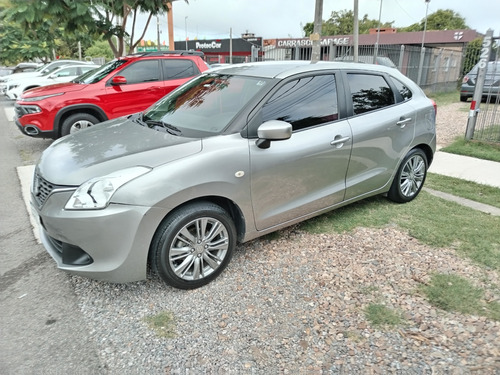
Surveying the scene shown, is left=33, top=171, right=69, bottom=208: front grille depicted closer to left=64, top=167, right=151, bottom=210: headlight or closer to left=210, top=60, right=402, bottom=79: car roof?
left=64, top=167, right=151, bottom=210: headlight

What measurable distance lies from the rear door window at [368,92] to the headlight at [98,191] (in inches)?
97.4

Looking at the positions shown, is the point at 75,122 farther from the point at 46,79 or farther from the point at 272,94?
the point at 46,79

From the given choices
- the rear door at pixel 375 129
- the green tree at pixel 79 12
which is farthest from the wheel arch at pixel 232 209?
the green tree at pixel 79 12

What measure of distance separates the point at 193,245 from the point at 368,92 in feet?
8.54

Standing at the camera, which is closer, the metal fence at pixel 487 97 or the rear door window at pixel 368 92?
the rear door window at pixel 368 92

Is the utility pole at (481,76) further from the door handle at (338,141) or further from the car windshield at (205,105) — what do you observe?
the car windshield at (205,105)

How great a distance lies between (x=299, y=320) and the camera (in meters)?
2.79

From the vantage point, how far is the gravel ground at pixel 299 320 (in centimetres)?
242

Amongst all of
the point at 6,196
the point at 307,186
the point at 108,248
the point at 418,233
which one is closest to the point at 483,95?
the point at 418,233

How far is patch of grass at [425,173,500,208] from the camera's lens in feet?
17.1

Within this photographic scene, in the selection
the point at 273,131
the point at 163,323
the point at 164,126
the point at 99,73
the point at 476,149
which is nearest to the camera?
the point at 163,323

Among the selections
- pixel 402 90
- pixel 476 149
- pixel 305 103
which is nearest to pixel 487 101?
pixel 476 149

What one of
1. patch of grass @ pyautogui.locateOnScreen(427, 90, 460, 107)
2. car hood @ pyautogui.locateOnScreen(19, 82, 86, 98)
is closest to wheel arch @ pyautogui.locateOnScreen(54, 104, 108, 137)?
car hood @ pyautogui.locateOnScreen(19, 82, 86, 98)

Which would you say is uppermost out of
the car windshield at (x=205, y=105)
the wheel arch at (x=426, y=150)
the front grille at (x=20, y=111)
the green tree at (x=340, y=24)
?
the green tree at (x=340, y=24)
